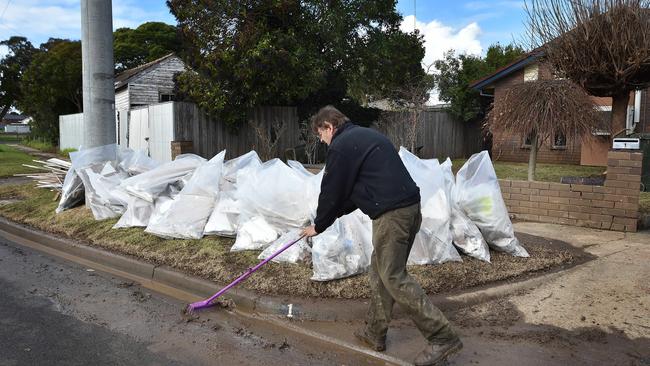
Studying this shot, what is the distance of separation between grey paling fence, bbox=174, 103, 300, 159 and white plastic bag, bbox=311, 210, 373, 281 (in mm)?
10545

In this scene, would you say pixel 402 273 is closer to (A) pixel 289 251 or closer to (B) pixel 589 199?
(A) pixel 289 251

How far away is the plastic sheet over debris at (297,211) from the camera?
17.1ft

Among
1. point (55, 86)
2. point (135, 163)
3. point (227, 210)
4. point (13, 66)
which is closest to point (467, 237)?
point (227, 210)

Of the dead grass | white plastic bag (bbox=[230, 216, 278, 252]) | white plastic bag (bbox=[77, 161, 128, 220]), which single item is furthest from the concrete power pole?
white plastic bag (bbox=[230, 216, 278, 252])

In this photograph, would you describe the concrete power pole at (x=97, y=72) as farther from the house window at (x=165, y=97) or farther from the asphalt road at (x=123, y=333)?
the house window at (x=165, y=97)

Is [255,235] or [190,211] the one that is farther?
[190,211]

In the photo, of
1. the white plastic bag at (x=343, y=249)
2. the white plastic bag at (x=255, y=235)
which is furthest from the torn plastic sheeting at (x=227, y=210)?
the white plastic bag at (x=343, y=249)

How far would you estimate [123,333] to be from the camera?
418 cm

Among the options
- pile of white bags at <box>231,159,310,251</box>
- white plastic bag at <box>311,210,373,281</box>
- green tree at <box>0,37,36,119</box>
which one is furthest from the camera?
green tree at <box>0,37,36,119</box>

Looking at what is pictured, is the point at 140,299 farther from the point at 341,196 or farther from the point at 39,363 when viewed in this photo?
the point at 341,196

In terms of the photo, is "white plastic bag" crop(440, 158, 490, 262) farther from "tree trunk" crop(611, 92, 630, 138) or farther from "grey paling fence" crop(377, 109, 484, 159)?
"grey paling fence" crop(377, 109, 484, 159)

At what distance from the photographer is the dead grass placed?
478cm

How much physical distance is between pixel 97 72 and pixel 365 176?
6.86 m

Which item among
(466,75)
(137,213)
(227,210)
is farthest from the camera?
(466,75)
